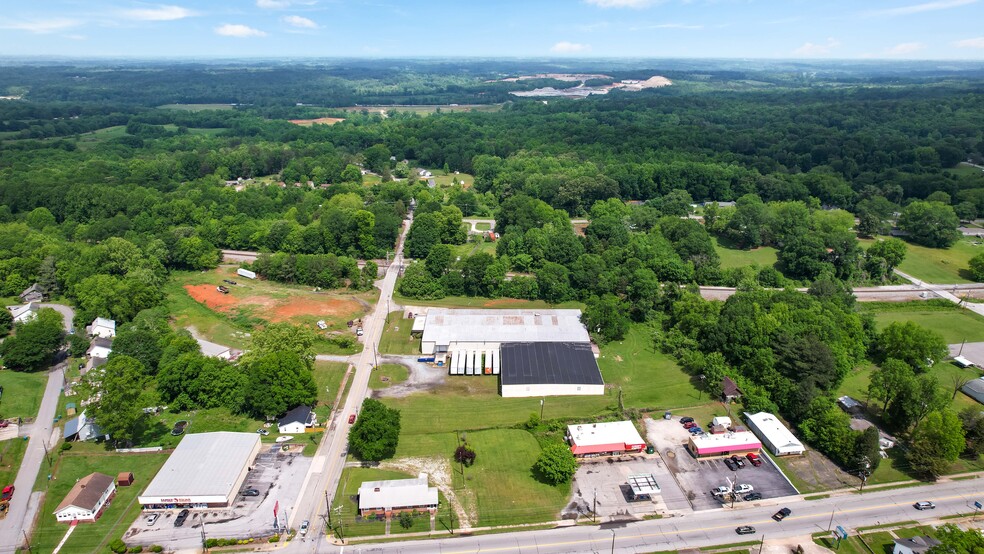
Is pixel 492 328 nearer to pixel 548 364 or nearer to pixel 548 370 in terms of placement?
pixel 548 364

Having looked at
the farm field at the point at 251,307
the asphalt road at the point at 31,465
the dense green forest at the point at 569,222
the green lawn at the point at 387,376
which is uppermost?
the dense green forest at the point at 569,222

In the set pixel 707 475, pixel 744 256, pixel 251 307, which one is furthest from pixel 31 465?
pixel 744 256

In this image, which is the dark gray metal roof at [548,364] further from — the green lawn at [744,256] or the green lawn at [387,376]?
the green lawn at [744,256]

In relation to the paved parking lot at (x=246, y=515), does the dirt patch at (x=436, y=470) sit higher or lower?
lower

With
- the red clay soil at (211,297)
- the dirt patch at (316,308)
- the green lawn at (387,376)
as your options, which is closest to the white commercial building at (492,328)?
the green lawn at (387,376)

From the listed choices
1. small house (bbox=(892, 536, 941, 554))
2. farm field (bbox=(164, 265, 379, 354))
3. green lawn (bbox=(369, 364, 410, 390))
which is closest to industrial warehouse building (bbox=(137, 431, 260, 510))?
green lawn (bbox=(369, 364, 410, 390))

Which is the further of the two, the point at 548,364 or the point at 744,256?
the point at 744,256

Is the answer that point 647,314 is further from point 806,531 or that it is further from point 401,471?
point 401,471
